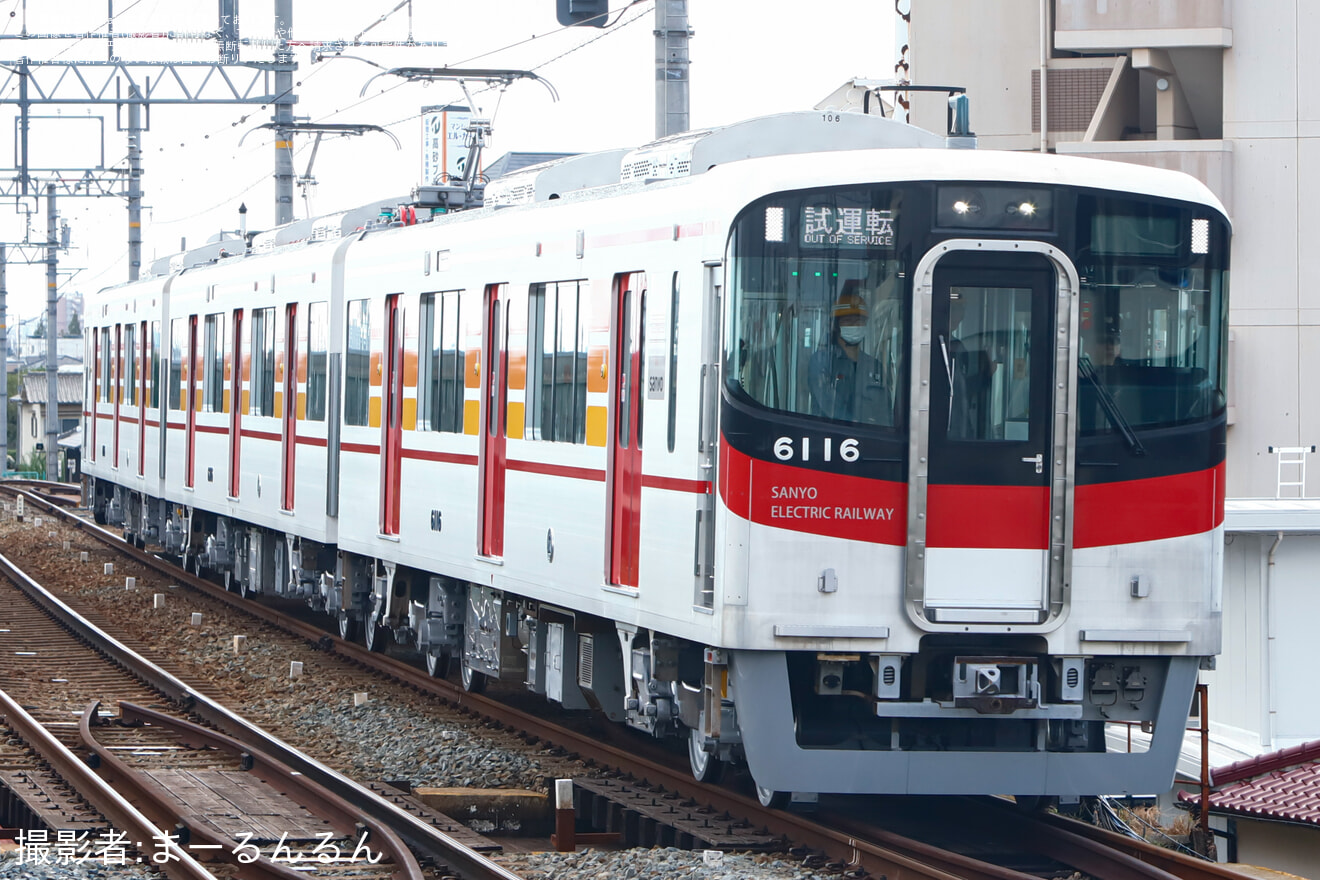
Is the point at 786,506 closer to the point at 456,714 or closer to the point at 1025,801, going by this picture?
the point at 1025,801

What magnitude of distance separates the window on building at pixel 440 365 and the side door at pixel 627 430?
2659 mm

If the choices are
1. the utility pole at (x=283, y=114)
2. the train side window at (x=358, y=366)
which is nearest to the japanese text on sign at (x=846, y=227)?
the train side window at (x=358, y=366)

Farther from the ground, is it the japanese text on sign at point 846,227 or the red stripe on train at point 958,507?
the japanese text on sign at point 846,227

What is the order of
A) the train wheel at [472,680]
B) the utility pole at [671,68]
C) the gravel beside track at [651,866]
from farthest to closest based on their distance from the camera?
the train wheel at [472,680] < the utility pole at [671,68] < the gravel beside track at [651,866]

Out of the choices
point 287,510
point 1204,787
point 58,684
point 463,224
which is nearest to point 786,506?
point 1204,787

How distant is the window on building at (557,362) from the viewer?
10.2m

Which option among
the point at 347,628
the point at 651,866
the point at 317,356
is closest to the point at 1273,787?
the point at 651,866

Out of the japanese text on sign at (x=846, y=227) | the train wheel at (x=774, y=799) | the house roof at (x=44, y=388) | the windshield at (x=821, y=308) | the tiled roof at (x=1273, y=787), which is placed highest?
the japanese text on sign at (x=846, y=227)

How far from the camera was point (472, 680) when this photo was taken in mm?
13328

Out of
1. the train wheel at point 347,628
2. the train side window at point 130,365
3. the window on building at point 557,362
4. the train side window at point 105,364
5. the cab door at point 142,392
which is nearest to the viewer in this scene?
the window on building at point 557,362

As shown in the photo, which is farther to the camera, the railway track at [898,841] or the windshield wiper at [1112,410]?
the windshield wiper at [1112,410]

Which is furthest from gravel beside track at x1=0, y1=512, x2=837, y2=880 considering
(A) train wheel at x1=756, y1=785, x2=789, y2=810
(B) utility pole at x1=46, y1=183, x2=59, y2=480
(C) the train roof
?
(B) utility pole at x1=46, y1=183, x2=59, y2=480

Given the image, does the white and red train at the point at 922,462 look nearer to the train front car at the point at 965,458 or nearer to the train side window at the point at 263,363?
the train front car at the point at 965,458

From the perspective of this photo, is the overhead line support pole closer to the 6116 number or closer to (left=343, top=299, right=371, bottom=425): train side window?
(left=343, top=299, right=371, bottom=425): train side window
